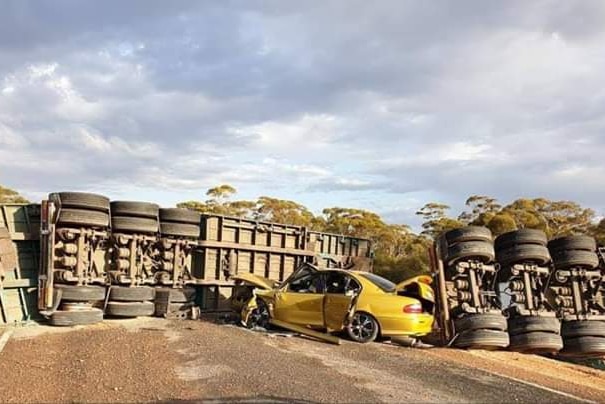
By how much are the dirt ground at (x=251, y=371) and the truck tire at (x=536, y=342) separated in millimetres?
255

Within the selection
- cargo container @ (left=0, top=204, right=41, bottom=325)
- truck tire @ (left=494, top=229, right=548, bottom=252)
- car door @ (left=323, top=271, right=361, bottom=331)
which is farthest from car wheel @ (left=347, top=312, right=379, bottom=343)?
cargo container @ (left=0, top=204, right=41, bottom=325)

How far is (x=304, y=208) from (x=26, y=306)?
34383 mm

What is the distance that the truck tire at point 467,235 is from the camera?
38.5 feet

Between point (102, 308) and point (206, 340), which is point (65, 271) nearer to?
point (102, 308)

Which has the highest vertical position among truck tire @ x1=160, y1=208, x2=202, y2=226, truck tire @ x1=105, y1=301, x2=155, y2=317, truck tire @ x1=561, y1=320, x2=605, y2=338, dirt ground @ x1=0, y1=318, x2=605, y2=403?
truck tire @ x1=160, y1=208, x2=202, y2=226

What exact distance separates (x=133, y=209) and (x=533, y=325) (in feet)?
27.8

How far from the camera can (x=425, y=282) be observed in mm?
11641

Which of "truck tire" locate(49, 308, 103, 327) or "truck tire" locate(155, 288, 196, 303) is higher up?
"truck tire" locate(155, 288, 196, 303)

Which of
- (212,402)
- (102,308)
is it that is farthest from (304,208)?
(212,402)

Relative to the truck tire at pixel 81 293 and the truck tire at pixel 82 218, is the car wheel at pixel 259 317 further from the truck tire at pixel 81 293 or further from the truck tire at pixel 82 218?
the truck tire at pixel 82 218

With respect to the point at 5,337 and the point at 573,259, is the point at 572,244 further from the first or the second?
the point at 5,337

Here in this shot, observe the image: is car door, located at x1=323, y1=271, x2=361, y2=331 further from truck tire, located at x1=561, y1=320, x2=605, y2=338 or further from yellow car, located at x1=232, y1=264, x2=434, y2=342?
truck tire, located at x1=561, y1=320, x2=605, y2=338

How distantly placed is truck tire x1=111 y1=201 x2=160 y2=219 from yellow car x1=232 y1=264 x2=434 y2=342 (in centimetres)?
A: 293

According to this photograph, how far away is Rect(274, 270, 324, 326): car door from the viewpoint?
1178 centimetres
